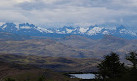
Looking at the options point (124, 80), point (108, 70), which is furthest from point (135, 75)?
point (108, 70)

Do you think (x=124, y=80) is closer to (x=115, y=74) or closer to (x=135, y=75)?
(x=135, y=75)

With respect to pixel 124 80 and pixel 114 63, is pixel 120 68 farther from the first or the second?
pixel 124 80

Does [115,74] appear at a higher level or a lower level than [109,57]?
lower

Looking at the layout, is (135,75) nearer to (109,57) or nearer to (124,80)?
(124,80)

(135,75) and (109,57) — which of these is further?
(109,57)

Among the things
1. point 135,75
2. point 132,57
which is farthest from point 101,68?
point 135,75

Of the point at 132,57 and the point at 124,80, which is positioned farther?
the point at 132,57

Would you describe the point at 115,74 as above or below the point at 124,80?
below
